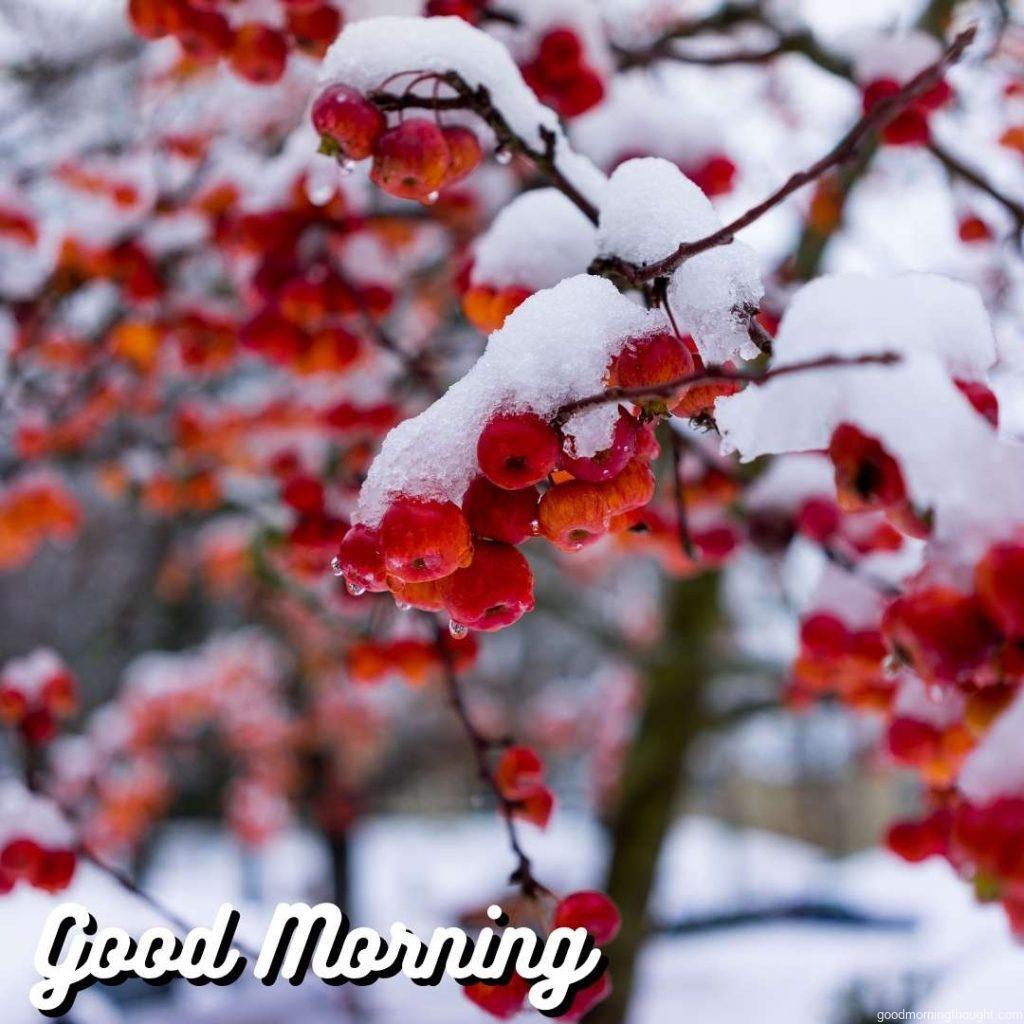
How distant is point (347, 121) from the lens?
3.71 feet

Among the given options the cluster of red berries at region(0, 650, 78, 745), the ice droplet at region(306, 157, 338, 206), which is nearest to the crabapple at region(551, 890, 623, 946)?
the ice droplet at region(306, 157, 338, 206)

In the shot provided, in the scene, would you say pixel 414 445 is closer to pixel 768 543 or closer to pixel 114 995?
pixel 768 543

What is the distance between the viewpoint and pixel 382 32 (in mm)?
1213

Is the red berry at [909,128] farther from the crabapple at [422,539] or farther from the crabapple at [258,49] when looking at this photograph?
the crabapple at [422,539]

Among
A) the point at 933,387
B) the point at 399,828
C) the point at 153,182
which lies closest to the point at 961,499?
the point at 933,387

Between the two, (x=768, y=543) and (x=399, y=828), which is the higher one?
(x=399, y=828)

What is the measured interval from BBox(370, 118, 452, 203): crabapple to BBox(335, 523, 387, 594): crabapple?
487 millimetres

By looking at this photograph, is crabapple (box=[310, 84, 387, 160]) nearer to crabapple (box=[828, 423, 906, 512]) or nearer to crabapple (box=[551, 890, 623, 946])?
crabapple (box=[828, 423, 906, 512])

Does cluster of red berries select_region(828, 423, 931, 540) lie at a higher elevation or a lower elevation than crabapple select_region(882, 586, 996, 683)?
higher

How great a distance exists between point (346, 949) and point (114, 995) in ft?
23.0

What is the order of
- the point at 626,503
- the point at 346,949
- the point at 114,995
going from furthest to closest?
the point at 114,995
the point at 346,949
the point at 626,503

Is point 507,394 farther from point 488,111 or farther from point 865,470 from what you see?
point 488,111

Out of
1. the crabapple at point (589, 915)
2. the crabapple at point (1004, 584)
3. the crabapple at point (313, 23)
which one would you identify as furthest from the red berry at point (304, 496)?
the crabapple at point (1004, 584)

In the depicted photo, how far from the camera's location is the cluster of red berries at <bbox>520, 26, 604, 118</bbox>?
1.61 meters
